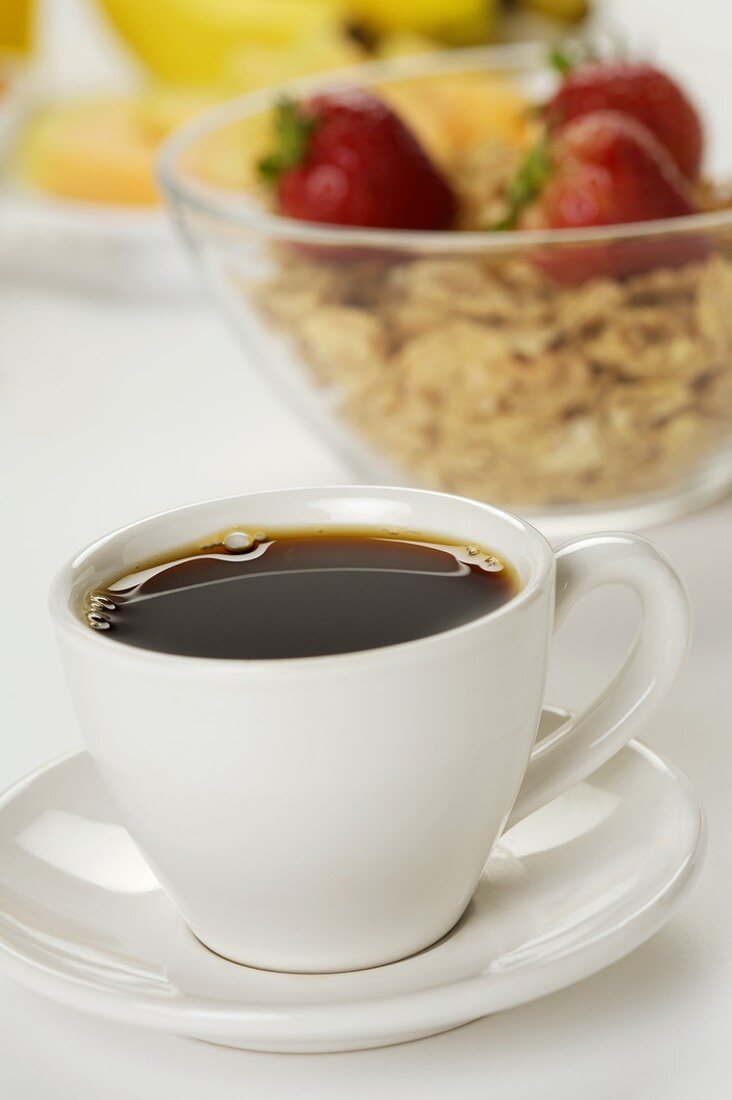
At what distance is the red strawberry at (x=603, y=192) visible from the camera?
0.86 metres

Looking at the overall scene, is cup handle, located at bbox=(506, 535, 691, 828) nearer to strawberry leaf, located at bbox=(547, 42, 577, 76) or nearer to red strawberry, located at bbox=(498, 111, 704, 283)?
red strawberry, located at bbox=(498, 111, 704, 283)

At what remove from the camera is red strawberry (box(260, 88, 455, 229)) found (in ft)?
3.08

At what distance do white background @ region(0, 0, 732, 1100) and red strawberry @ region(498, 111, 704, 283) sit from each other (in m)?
0.18

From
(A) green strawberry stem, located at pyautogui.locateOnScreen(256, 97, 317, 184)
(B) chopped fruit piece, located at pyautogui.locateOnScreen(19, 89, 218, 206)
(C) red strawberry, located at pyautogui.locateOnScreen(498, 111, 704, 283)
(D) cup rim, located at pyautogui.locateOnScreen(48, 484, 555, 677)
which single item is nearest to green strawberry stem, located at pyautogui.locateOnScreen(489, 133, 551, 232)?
(C) red strawberry, located at pyautogui.locateOnScreen(498, 111, 704, 283)

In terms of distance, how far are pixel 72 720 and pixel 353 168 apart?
1.30ft

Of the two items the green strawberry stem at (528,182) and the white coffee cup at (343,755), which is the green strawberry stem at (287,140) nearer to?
the green strawberry stem at (528,182)

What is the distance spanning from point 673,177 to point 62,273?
2.47ft

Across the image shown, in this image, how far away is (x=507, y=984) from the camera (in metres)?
0.44

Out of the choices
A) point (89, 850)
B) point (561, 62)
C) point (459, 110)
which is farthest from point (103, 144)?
point (89, 850)

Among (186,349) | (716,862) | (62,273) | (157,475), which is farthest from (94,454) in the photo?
(716,862)

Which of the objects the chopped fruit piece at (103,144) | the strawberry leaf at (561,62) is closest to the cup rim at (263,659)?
the strawberry leaf at (561,62)

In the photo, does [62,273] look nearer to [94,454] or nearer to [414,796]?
[94,454]

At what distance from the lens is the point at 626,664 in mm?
544

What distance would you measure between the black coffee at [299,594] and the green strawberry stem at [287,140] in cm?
46
